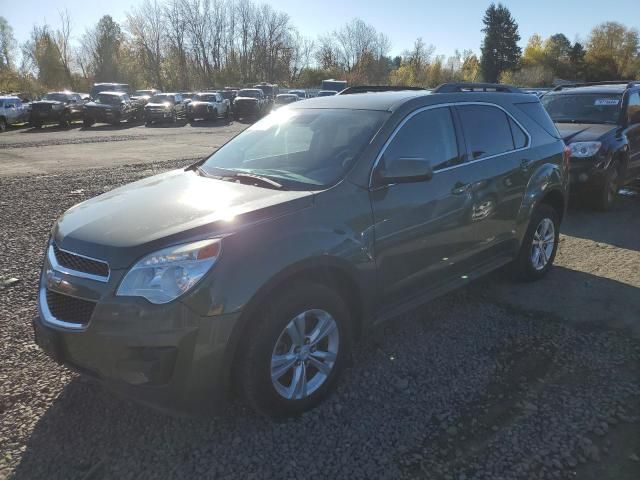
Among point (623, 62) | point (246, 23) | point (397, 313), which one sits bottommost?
point (397, 313)

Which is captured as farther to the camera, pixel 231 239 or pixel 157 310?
pixel 231 239

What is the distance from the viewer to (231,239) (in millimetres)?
2631

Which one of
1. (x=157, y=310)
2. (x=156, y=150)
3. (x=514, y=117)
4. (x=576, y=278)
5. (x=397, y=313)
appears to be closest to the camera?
(x=157, y=310)

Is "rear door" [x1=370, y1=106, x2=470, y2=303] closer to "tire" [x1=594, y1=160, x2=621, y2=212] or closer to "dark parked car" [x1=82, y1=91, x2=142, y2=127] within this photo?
"tire" [x1=594, y1=160, x2=621, y2=212]

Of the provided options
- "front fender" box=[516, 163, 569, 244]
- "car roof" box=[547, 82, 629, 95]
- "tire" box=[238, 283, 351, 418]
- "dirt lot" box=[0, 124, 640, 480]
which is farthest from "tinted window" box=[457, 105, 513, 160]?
"car roof" box=[547, 82, 629, 95]

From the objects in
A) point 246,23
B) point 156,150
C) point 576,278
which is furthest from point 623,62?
point 576,278

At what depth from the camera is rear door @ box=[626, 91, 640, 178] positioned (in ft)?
28.2

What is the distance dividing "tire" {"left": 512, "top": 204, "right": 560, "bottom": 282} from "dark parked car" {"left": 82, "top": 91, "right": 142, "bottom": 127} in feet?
88.3

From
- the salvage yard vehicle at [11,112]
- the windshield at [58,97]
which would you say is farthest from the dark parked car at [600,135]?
the windshield at [58,97]

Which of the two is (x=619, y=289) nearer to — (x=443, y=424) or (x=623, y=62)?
(x=443, y=424)

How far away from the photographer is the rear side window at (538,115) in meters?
4.97

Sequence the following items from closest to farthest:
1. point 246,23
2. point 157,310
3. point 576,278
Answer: point 157,310, point 576,278, point 246,23

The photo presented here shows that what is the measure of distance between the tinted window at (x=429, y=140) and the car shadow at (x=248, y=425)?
4.54 feet

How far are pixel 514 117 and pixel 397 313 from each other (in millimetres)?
2394
